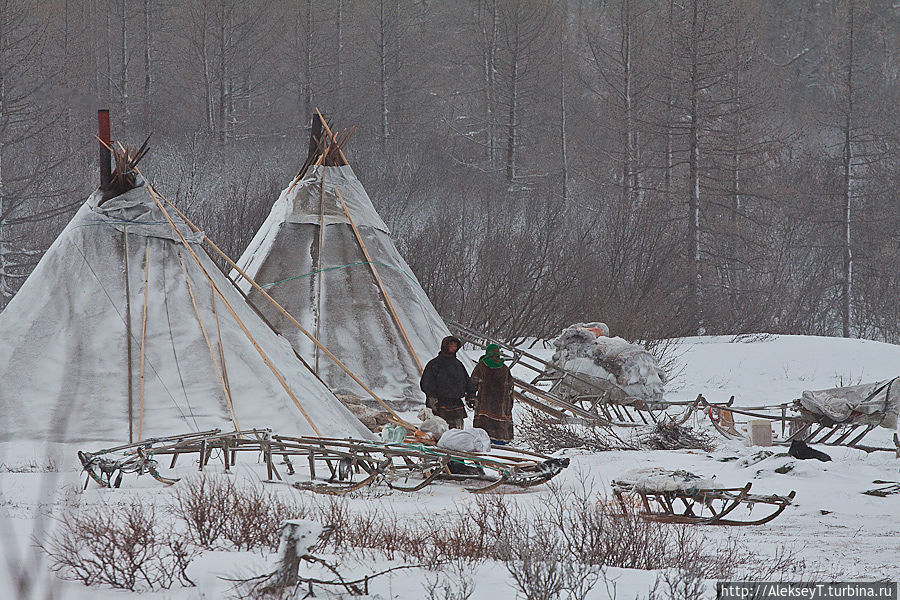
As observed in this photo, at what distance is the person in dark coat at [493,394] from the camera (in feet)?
27.2

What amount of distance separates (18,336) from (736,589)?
5895 millimetres

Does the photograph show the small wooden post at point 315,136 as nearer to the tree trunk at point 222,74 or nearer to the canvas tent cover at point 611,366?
the canvas tent cover at point 611,366

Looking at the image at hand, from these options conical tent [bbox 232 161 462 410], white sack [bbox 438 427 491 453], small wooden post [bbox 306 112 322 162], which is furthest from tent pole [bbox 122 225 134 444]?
small wooden post [bbox 306 112 322 162]

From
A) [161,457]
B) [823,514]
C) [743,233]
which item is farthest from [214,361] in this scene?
[743,233]

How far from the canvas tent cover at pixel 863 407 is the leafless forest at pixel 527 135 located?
8.86m

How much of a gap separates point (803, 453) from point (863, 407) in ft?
4.42

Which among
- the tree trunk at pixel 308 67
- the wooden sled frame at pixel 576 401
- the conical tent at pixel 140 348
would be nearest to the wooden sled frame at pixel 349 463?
the conical tent at pixel 140 348

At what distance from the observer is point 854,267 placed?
27.1 metres

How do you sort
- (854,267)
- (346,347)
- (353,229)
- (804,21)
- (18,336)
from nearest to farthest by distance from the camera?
(18,336) < (346,347) < (353,229) < (854,267) < (804,21)

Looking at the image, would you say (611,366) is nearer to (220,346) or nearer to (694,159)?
(220,346)

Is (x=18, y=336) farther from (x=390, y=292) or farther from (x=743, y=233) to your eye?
(x=743, y=233)

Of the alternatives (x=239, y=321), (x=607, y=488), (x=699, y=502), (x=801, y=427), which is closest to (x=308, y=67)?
(x=239, y=321)

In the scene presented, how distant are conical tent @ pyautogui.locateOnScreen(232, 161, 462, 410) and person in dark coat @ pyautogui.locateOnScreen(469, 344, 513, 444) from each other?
1087 millimetres

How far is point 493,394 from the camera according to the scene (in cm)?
833
